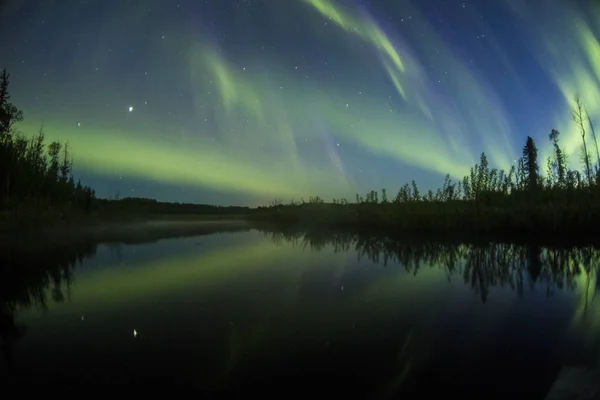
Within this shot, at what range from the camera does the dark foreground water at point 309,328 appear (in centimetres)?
459

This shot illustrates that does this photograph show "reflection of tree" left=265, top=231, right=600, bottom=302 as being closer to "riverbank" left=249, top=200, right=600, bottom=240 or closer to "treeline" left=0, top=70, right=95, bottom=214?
"riverbank" left=249, top=200, right=600, bottom=240

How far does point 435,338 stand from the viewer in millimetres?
6070

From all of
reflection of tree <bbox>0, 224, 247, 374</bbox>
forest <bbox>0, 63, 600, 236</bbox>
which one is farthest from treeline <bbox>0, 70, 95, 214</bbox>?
reflection of tree <bbox>0, 224, 247, 374</bbox>

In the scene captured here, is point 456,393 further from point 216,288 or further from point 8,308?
point 8,308

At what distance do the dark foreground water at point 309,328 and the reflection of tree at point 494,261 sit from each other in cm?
13

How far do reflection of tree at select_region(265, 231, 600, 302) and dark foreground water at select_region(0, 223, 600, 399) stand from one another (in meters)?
0.13

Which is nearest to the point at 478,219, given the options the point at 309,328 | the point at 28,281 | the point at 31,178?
the point at 309,328

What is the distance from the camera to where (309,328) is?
6.63 m

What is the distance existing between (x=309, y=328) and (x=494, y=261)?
33.9 feet

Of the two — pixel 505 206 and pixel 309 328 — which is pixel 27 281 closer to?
pixel 309 328

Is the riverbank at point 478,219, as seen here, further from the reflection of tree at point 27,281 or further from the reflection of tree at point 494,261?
the reflection of tree at point 27,281

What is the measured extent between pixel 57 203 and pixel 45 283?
36.3 metres

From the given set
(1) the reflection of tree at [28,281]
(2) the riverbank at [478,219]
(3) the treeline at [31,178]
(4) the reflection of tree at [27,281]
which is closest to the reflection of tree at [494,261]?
(2) the riverbank at [478,219]

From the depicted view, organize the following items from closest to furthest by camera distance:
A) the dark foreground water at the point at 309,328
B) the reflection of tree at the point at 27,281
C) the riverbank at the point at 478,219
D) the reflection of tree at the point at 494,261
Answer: the dark foreground water at the point at 309,328
the reflection of tree at the point at 27,281
the reflection of tree at the point at 494,261
the riverbank at the point at 478,219
